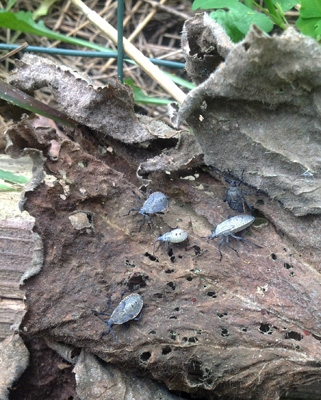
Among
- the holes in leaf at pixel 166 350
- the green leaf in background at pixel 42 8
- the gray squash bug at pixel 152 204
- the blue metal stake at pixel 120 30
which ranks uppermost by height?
the blue metal stake at pixel 120 30

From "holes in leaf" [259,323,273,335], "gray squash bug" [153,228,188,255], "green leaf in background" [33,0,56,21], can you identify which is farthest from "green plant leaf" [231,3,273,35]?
"green leaf in background" [33,0,56,21]

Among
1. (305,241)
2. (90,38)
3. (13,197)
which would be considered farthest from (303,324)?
(90,38)

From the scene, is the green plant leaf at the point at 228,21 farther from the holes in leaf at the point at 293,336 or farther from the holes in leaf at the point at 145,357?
the holes in leaf at the point at 145,357

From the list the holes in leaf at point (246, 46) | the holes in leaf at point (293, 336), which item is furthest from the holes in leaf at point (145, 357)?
the holes in leaf at point (246, 46)

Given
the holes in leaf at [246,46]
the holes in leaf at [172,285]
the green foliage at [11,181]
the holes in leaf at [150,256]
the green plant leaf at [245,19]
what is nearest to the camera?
the holes in leaf at [246,46]

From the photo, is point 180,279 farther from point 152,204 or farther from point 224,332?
point 152,204
